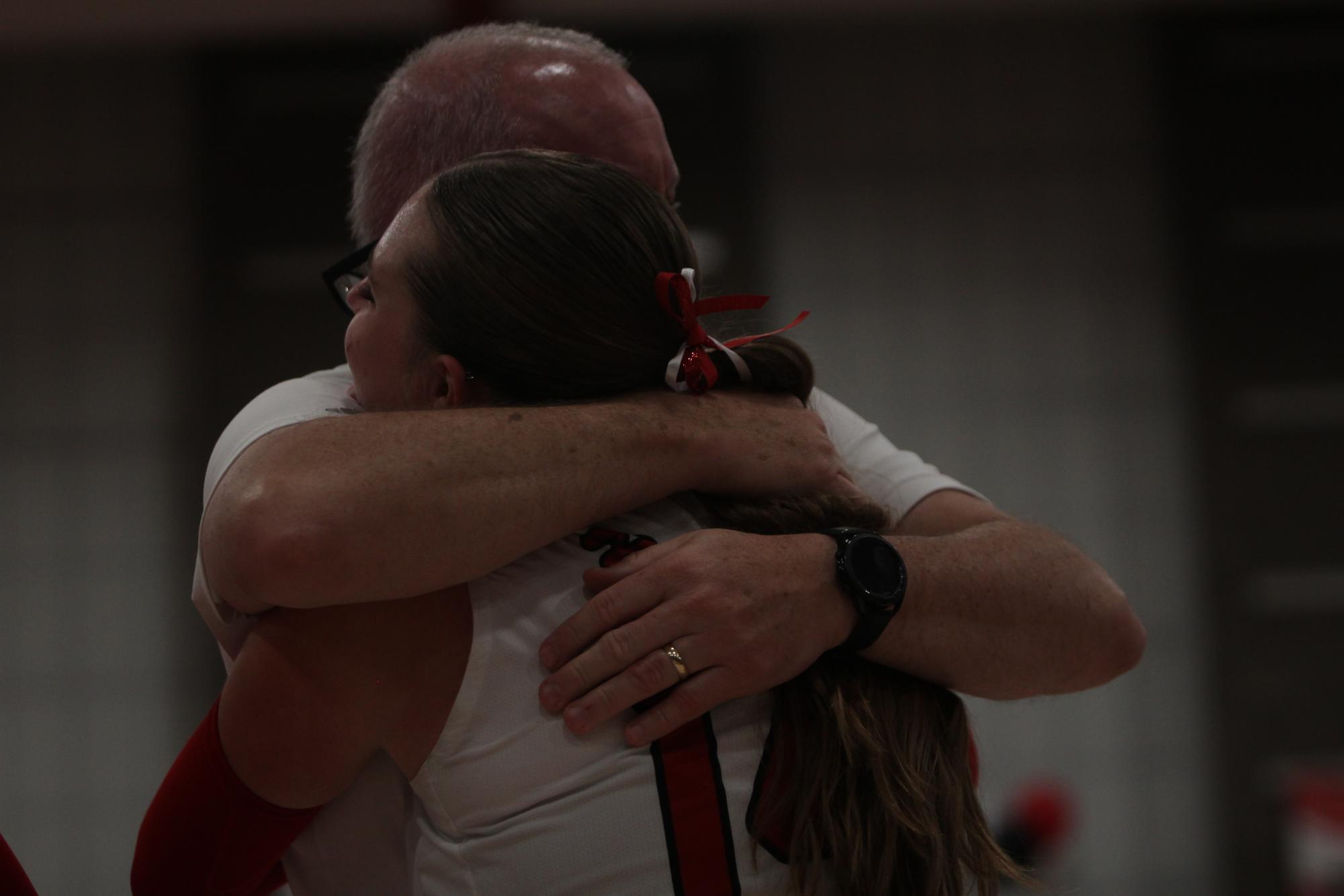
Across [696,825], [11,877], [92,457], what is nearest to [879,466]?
[696,825]

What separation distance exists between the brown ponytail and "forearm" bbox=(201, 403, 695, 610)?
0.23 feet

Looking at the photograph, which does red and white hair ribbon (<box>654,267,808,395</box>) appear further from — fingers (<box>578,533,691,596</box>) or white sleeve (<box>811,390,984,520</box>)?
white sleeve (<box>811,390,984,520</box>)

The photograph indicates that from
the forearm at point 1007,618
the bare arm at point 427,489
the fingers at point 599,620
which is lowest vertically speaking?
the forearm at point 1007,618

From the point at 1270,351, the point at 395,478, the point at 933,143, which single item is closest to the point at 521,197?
the point at 395,478

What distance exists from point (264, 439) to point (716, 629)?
435 millimetres

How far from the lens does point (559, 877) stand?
38.8 inches

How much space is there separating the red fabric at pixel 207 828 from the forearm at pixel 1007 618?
56 centimetres

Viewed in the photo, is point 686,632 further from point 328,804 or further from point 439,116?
point 439,116

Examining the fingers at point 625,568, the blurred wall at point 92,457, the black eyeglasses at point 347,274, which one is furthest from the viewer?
the blurred wall at point 92,457

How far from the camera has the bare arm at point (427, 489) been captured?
0.95 m

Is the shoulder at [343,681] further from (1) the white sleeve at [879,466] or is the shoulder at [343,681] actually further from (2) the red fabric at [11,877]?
(1) the white sleeve at [879,466]

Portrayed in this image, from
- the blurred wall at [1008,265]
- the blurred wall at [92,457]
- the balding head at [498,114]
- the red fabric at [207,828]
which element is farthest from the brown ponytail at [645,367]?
the blurred wall at [92,457]

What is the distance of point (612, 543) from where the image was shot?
1.10m

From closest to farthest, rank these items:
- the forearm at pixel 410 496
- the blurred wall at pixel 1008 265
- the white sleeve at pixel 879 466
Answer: the forearm at pixel 410 496 < the white sleeve at pixel 879 466 < the blurred wall at pixel 1008 265
